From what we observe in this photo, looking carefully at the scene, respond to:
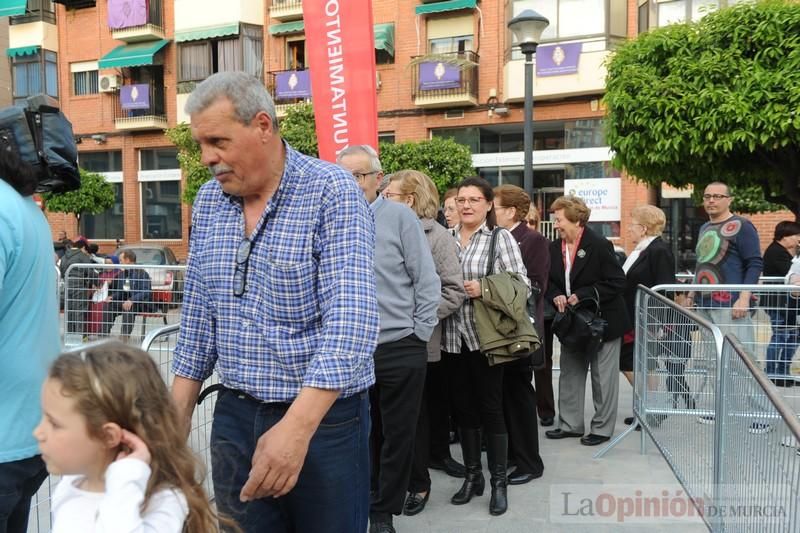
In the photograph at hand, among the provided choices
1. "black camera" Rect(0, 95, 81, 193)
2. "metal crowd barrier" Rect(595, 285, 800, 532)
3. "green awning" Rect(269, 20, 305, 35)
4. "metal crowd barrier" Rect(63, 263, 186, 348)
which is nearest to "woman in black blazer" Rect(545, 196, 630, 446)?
"metal crowd barrier" Rect(595, 285, 800, 532)

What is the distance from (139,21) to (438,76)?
36.7 ft

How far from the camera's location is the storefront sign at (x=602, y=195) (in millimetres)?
19109

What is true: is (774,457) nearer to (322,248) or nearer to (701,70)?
(322,248)

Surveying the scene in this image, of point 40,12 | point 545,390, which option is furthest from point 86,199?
point 545,390

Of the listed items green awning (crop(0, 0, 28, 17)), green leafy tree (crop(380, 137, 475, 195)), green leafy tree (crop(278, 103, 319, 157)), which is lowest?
green awning (crop(0, 0, 28, 17))

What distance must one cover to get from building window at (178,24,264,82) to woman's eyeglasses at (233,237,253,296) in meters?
22.1

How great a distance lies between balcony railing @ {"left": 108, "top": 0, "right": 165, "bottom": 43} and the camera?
24.1m

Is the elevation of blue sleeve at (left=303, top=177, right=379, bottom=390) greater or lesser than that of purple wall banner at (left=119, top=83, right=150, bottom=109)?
lesser

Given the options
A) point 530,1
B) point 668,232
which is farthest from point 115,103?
point 668,232

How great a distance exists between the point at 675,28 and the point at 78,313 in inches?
395

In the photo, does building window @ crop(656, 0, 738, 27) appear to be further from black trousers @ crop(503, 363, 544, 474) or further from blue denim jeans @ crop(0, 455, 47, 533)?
blue denim jeans @ crop(0, 455, 47, 533)

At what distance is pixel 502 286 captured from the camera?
413cm

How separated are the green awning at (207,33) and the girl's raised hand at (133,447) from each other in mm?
23444

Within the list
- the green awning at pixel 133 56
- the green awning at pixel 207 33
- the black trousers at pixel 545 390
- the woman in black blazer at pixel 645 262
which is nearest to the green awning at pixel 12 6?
the black trousers at pixel 545 390
